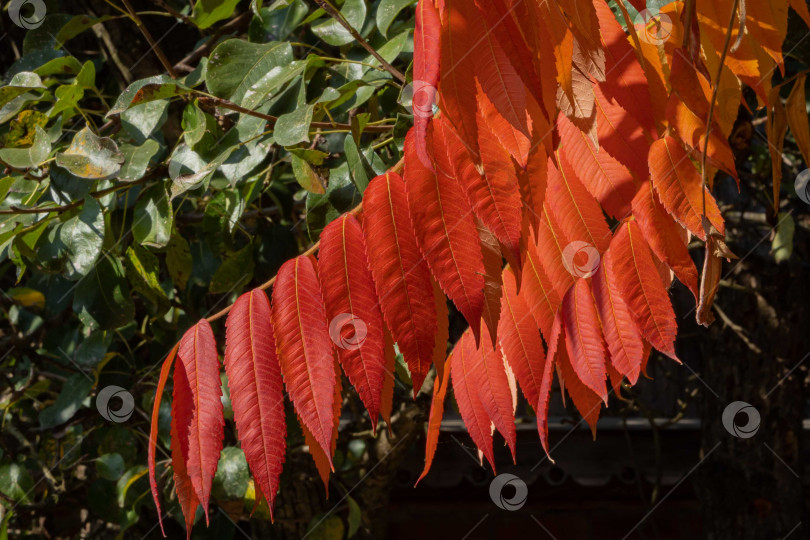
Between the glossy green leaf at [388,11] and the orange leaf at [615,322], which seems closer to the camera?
the orange leaf at [615,322]

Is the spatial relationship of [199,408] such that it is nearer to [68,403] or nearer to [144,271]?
[144,271]

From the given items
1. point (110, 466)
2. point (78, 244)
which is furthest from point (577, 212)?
point (110, 466)

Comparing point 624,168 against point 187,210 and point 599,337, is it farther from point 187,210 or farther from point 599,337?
point 187,210

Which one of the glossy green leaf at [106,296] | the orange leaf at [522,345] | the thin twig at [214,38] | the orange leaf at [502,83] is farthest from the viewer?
the thin twig at [214,38]

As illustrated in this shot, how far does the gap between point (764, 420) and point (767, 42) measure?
4.75ft

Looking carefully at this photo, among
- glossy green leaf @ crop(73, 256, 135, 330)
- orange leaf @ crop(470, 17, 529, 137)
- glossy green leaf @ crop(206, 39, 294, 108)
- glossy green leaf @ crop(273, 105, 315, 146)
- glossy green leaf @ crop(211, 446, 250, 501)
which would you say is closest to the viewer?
orange leaf @ crop(470, 17, 529, 137)

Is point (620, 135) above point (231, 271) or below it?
above

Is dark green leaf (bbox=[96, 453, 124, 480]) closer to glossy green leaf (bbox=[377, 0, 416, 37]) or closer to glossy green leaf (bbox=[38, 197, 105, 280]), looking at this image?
glossy green leaf (bbox=[38, 197, 105, 280])

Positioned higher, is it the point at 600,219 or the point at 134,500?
the point at 600,219

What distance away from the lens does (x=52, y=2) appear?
1518 mm

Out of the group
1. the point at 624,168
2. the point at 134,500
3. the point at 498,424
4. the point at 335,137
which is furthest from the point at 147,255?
the point at 624,168

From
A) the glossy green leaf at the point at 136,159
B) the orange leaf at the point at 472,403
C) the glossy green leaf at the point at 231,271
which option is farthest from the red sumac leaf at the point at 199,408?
the glossy green leaf at the point at 231,271

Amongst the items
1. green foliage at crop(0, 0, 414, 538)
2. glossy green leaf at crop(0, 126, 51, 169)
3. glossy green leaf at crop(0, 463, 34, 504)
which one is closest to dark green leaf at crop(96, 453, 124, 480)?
green foliage at crop(0, 0, 414, 538)

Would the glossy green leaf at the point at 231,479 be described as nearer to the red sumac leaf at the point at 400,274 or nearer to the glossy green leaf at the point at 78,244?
the glossy green leaf at the point at 78,244
